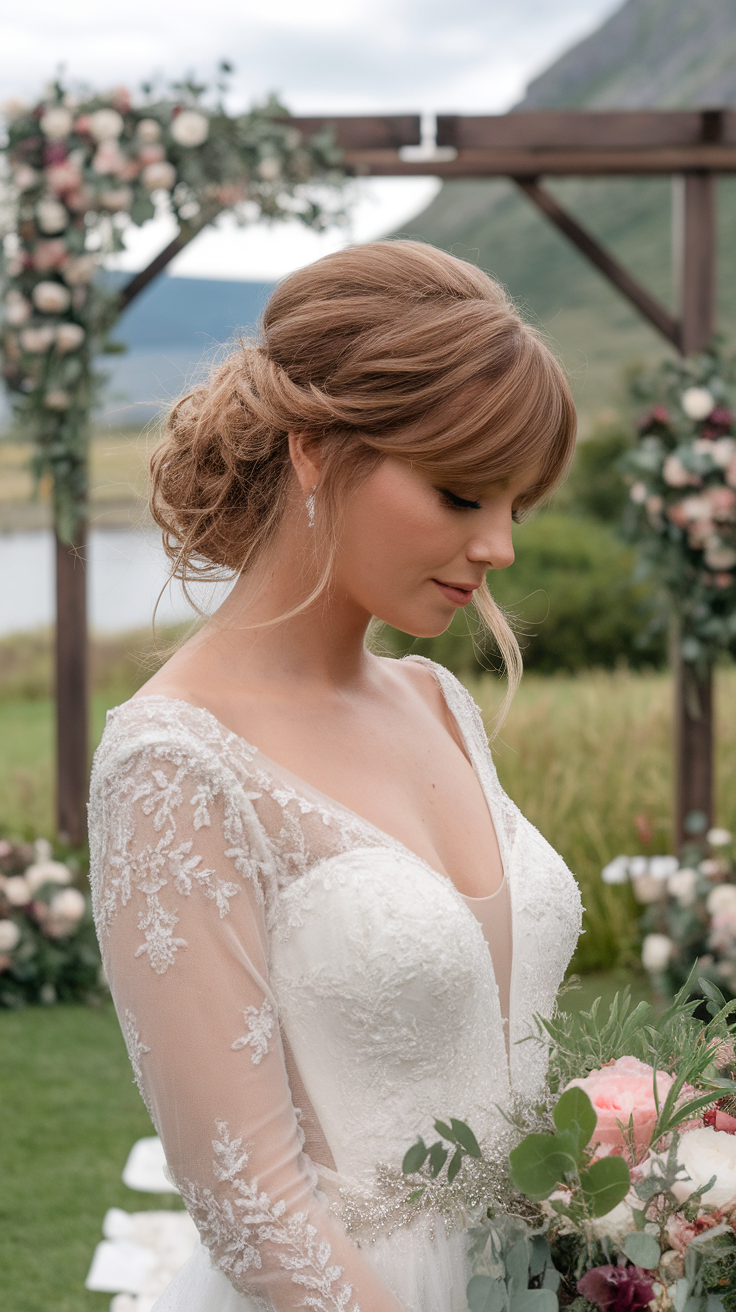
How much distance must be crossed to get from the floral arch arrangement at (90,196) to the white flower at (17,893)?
1391mm

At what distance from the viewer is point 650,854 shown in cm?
568

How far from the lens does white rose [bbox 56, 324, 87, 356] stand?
4590 mm

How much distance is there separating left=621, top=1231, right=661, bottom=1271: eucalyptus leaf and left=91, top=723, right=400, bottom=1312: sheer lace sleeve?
0.35m

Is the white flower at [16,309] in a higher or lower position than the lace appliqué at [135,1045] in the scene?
higher

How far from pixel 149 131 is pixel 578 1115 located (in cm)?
426

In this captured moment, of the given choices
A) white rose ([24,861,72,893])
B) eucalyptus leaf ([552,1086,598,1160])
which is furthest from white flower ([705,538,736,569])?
eucalyptus leaf ([552,1086,598,1160])

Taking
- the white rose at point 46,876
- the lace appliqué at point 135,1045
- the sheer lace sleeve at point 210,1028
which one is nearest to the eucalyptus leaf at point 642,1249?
the sheer lace sleeve at point 210,1028

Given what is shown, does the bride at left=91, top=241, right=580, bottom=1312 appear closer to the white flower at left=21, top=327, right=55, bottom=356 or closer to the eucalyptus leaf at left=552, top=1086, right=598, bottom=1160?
the eucalyptus leaf at left=552, top=1086, right=598, bottom=1160

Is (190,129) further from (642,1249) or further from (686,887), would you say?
(642,1249)

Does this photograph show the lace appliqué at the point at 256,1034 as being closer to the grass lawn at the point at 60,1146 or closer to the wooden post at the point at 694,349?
the grass lawn at the point at 60,1146

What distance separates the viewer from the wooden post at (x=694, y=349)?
4.75 metres

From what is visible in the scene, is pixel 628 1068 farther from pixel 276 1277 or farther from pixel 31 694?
pixel 31 694

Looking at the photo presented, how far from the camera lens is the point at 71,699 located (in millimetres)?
5059

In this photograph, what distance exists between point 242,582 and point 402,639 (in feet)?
28.4
